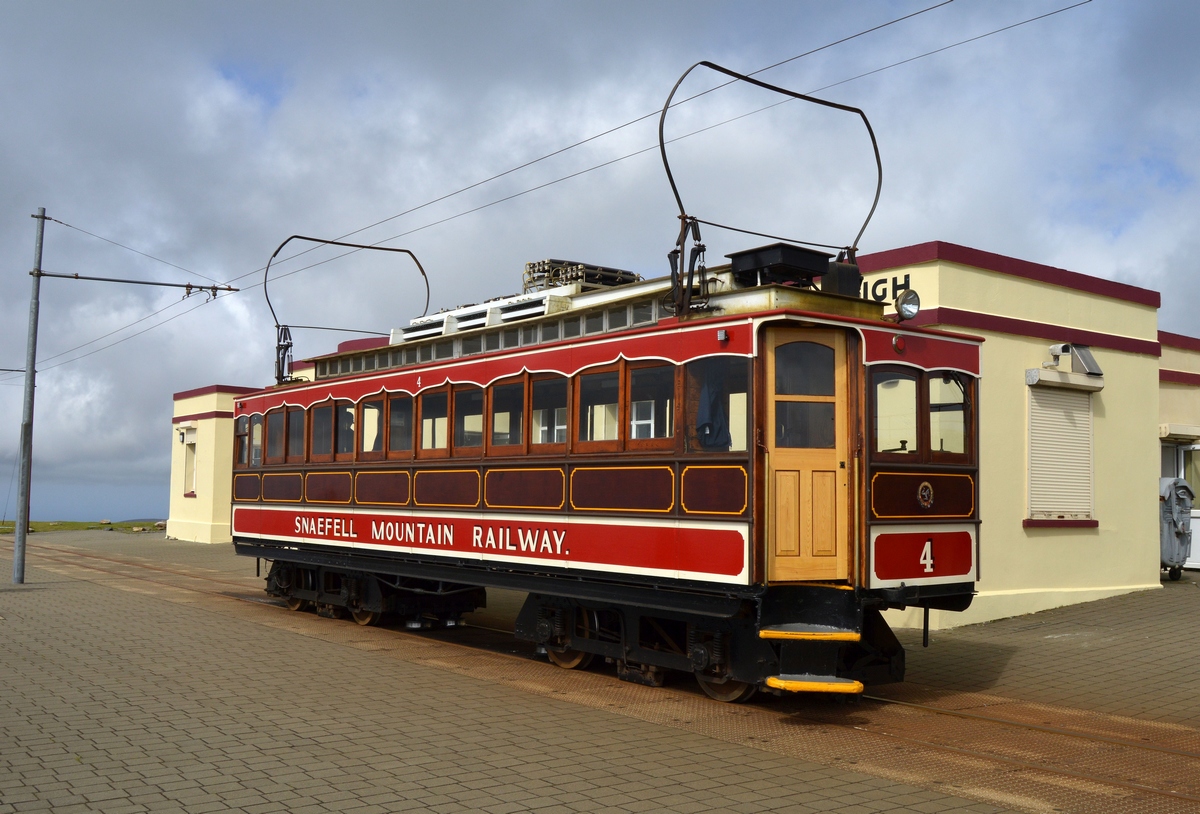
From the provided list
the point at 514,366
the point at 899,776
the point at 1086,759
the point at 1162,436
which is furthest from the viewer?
the point at 1162,436

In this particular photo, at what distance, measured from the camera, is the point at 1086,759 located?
673cm

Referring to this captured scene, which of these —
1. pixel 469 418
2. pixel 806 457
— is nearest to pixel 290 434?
pixel 469 418

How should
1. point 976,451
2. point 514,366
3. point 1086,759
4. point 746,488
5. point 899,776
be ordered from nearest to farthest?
1. point 899,776
2. point 1086,759
3. point 746,488
4. point 976,451
5. point 514,366

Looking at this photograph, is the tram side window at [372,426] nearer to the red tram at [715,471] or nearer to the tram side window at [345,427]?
the tram side window at [345,427]

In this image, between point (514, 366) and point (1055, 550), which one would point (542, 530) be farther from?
point (1055, 550)

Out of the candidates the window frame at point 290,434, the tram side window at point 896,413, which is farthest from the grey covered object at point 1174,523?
the window frame at point 290,434

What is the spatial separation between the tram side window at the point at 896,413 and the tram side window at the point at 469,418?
163 inches

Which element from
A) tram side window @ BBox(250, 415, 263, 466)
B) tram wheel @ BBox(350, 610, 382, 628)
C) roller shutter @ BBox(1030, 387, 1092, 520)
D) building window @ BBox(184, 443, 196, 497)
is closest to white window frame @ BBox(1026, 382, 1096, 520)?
roller shutter @ BBox(1030, 387, 1092, 520)

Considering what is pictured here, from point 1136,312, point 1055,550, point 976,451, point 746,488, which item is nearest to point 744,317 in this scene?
point 746,488

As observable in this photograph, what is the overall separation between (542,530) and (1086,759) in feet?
15.7

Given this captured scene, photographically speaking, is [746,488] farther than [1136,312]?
No

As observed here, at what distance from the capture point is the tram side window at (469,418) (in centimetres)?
1088

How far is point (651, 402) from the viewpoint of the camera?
8758 millimetres

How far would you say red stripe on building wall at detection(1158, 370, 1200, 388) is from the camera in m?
18.7
